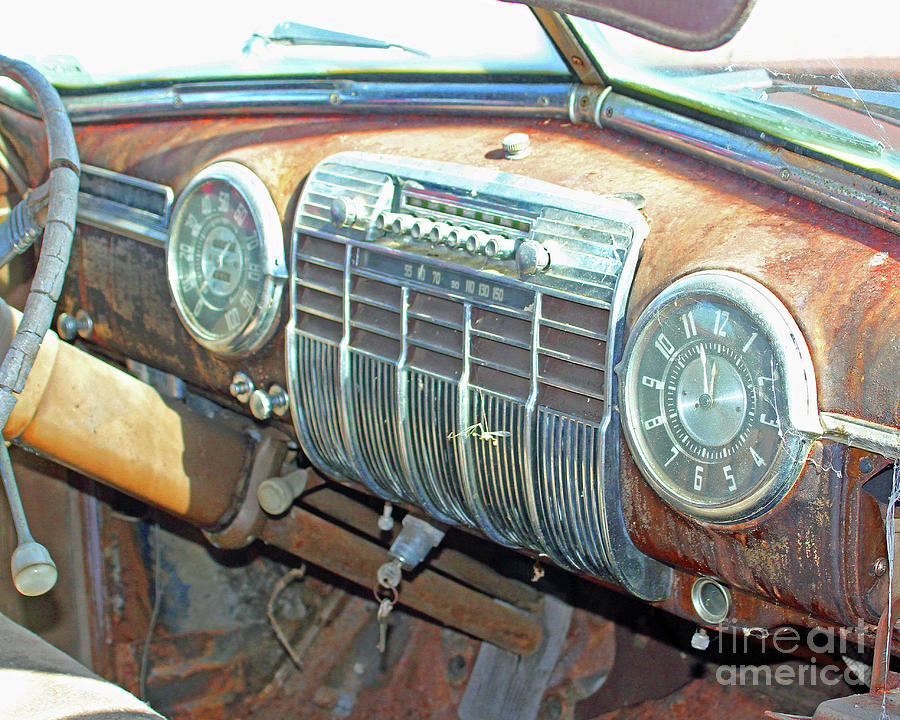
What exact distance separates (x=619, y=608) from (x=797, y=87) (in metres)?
1.67

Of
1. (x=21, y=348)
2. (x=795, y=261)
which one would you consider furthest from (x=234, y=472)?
(x=795, y=261)

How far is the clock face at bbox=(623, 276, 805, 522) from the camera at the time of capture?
153 centimetres

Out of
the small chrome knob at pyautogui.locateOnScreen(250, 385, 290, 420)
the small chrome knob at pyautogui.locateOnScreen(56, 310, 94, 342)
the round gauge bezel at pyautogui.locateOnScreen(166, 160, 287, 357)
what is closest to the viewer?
the round gauge bezel at pyautogui.locateOnScreen(166, 160, 287, 357)

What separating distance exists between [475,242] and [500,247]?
2.1 inches

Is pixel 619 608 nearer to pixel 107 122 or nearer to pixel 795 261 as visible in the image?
pixel 795 261

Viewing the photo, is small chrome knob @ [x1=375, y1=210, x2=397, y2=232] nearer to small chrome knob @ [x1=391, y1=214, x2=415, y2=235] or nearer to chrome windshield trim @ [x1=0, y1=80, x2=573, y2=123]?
small chrome knob @ [x1=391, y1=214, x2=415, y2=235]

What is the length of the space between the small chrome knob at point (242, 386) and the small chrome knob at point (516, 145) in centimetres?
81

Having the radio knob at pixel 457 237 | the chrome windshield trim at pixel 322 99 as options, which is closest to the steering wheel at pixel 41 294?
the chrome windshield trim at pixel 322 99

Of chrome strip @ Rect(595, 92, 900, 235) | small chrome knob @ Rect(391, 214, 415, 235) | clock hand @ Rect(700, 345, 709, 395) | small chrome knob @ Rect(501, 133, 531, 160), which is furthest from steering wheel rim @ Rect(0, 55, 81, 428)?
clock hand @ Rect(700, 345, 709, 395)

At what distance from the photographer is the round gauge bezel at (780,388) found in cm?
149

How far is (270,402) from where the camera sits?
243 cm

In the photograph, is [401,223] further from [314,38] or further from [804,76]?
[314,38]

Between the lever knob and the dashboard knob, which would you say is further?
the dashboard knob

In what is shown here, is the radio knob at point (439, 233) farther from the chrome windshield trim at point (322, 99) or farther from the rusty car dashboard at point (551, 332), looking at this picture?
the chrome windshield trim at point (322, 99)
